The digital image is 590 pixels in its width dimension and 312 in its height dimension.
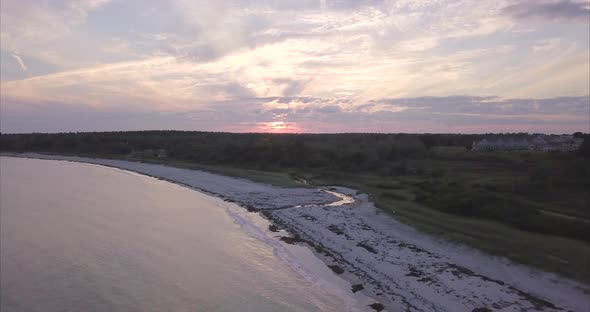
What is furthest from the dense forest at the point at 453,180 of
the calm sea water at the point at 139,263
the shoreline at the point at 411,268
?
the calm sea water at the point at 139,263

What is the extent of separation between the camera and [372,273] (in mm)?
14148

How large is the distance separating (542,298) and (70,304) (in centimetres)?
1169

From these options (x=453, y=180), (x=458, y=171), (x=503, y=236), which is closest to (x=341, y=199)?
(x=453, y=180)

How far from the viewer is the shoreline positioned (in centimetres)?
1159

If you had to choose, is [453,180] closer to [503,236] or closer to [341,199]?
[341,199]

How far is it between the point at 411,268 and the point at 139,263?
341 inches

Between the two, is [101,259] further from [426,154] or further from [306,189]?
[426,154]

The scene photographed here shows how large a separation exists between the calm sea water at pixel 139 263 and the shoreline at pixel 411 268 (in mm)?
1753

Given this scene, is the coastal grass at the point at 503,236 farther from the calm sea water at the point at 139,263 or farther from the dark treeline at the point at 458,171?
the calm sea water at the point at 139,263

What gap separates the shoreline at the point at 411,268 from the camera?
11.6 metres

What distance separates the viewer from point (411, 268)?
14.3 m

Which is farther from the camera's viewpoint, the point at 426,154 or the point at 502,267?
the point at 426,154

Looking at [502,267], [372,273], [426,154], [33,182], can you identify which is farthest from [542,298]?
[426,154]

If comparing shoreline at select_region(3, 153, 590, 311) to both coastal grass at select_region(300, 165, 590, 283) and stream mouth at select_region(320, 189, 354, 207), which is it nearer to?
coastal grass at select_region(300, 165, 590, 283)
